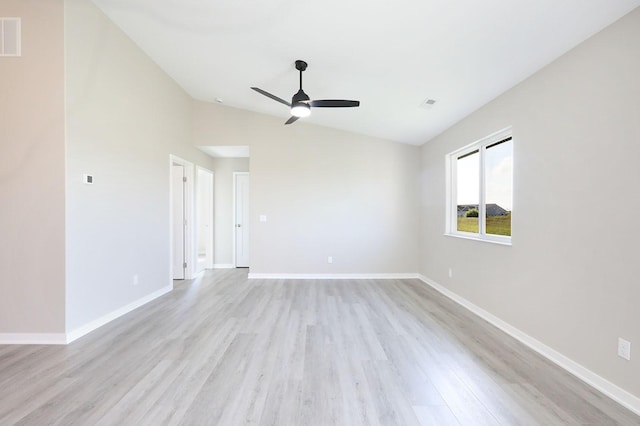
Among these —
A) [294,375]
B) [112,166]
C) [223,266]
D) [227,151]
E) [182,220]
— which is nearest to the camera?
[294,375]

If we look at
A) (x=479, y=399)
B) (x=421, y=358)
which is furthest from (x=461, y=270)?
(x=479, y=399)

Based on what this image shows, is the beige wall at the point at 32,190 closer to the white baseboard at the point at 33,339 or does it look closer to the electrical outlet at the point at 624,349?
the white baseboard at the point at 33,339

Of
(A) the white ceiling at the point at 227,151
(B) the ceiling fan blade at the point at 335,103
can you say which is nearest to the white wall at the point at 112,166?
(A) the white ceiling at the point at 227,151

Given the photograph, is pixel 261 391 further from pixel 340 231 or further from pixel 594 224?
pixel 340 231

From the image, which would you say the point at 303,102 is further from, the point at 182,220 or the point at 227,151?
the point at 182,220

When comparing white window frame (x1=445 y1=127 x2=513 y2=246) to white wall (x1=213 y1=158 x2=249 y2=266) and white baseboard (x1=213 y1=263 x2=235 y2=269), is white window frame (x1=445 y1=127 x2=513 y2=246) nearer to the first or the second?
white wall (x1=213 y1=158 x2=249 y2=266)

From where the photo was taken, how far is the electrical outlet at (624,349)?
1.68 meters

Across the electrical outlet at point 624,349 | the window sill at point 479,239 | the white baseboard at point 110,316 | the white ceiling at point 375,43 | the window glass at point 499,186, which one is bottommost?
the white baseboard at point 110,316

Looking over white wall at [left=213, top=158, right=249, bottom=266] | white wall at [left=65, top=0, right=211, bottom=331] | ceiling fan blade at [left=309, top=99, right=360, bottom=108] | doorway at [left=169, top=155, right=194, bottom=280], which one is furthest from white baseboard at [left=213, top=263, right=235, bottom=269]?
ceiling fan blade at [left=309, top=99, right=360, bottom=108]

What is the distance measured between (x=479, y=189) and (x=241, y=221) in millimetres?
4732

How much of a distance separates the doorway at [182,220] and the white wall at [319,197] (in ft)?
2.59

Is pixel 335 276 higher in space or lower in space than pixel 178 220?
lower

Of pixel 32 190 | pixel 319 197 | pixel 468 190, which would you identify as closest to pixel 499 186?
pixel 468 190

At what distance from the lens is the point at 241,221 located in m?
5.96
